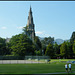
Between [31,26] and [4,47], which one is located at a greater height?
[31,26]

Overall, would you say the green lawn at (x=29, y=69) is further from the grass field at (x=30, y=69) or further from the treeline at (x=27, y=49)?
the treeline at (x=27, y=49)

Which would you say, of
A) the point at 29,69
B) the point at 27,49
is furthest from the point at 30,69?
A: the point at 27,49

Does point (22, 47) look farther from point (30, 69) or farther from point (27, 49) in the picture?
point (30, 69)

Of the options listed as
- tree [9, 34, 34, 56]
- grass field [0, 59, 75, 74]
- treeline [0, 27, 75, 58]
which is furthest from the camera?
treeline [0, 27, 75, 58]

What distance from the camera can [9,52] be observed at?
105m

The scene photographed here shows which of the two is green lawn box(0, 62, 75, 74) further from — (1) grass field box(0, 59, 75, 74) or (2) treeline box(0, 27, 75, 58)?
(2) treeline box(0, 27, 75, 58)

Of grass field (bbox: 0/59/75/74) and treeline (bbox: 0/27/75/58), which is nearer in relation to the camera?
grass field (bbox: 0/59/75/74)

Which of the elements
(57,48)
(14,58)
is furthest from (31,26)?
(14,58)

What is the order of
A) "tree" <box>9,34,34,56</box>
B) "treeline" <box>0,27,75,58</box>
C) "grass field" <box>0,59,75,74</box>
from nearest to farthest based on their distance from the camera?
"grass field" <box>0,59,75,74</box> → "tree" <box>9,34,34,56</box> → "treeline" <box>0,27,75,58</box>

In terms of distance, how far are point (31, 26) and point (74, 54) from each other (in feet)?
326

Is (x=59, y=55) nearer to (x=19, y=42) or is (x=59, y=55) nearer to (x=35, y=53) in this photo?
(x=35, y=53)

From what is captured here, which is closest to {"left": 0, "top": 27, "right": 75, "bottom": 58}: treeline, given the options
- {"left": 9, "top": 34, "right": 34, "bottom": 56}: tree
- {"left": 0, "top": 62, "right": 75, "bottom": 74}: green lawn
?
{"left": 9, "top": 34, "right": 34, "bottom": 56}: tree

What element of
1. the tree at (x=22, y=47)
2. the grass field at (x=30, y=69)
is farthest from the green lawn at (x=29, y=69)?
the tree at (x=22, y=47)

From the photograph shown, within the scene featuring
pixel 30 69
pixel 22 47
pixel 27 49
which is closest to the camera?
pixel 30 69
